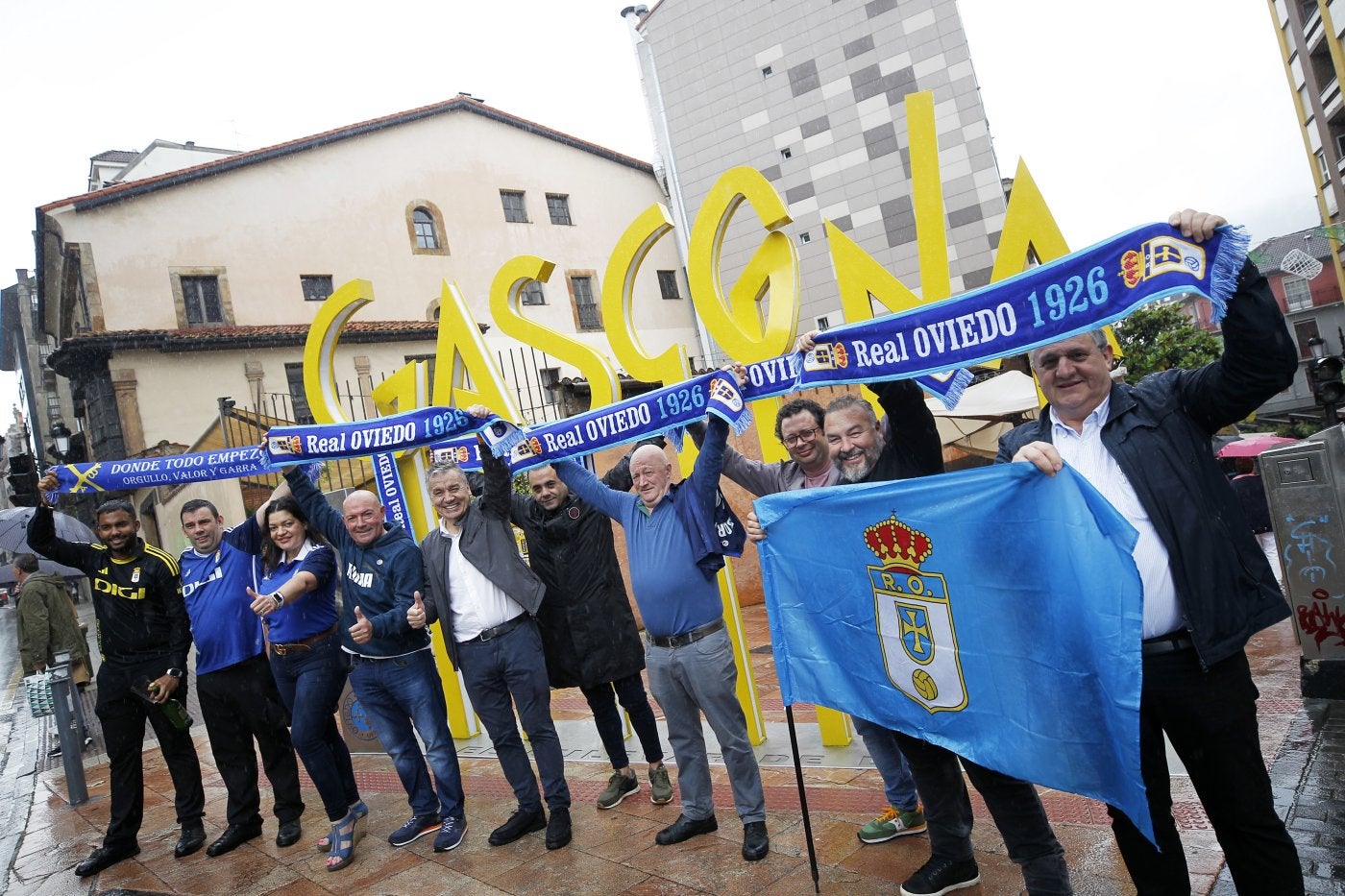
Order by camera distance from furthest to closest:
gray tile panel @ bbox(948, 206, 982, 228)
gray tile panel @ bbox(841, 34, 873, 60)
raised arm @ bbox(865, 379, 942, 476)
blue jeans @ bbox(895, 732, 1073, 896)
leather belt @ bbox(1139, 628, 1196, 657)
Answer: gray tile panel @ bbox(841, 34, 873, 60) < gray tile panel @ bbox(948, 206, 982, 228) < raised arm @ bbox(865, 379, 942, 476) < blue jeans @ bbox(895, 732, 1073, 896) < leather belt @ bbox(1139, 628, 1196, 657)

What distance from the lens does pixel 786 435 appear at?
4062 mm

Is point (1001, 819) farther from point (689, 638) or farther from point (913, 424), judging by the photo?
point (689, 638)

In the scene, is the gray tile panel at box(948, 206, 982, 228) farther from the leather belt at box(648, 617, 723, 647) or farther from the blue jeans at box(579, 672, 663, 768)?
the leather belt at box(648, 617, 723, 647)

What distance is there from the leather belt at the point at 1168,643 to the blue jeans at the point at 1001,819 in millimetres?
773

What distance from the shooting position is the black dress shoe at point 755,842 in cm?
404

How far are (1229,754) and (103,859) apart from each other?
6.27 meters

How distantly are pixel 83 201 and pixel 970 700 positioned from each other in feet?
80.3

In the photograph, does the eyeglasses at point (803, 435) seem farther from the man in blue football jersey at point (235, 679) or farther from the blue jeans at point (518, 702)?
the man in blue football jersey at point (235, 679)

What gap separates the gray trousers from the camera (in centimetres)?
418

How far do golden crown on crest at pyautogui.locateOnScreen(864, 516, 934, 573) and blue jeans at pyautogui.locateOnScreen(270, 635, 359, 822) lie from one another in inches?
133

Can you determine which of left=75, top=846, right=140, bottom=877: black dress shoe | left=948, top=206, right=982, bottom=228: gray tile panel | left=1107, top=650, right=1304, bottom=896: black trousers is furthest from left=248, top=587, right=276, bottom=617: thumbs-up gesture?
left=948, top=206, right=982, bottom=228: gray tile panel

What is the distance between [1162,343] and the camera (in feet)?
90.7

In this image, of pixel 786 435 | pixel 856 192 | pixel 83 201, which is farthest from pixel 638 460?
pixel 856 192

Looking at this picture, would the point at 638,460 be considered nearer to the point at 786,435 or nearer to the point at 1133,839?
the point at 786,435
